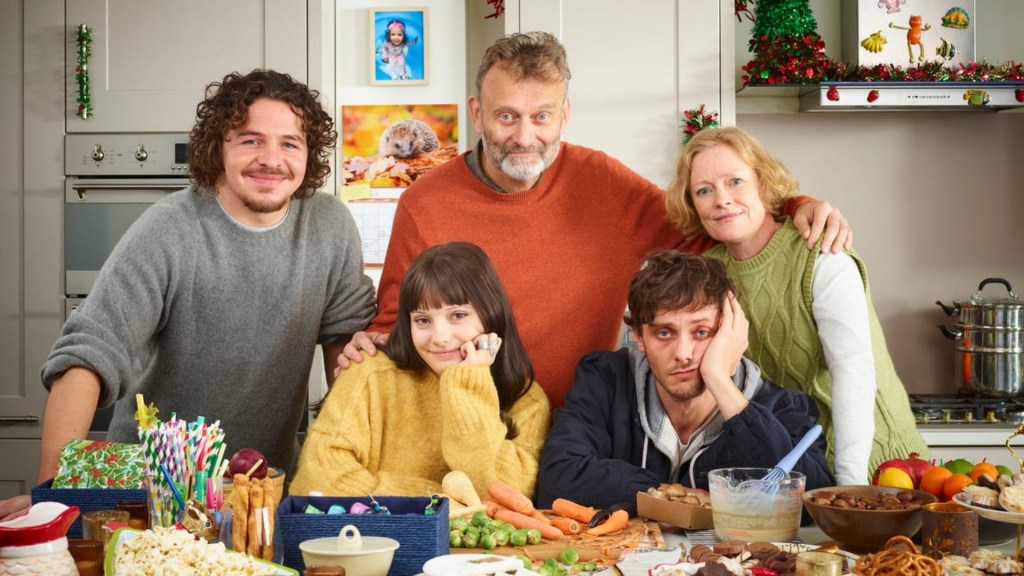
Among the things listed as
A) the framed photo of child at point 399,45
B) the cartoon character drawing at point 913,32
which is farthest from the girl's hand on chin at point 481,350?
the cartoon character drawing at point 913,32

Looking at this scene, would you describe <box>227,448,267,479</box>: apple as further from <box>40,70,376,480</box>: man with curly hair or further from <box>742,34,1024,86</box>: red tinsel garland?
<box>742,34,1024,86</box>: red tinsel garland

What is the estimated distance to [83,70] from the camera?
3.80 m

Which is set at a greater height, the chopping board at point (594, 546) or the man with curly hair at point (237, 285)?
the man with curly hair at point (237, 285)

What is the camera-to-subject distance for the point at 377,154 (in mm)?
4105

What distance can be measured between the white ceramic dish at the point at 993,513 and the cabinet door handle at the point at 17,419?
3355mm

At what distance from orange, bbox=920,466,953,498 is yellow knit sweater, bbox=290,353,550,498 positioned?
722mm

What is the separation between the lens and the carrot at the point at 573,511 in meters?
1.72

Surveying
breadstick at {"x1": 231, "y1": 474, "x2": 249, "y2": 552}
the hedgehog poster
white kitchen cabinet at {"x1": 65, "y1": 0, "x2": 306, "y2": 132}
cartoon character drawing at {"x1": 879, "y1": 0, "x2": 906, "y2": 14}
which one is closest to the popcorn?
breadstick at {"x1": 231, "y1": 474, "x2": 249, "y2": 552}

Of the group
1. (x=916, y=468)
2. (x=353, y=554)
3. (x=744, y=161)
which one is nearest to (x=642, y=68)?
(x=744, y=161)

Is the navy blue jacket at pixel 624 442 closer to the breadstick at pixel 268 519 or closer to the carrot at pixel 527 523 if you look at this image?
the carrot at pixel 527 523

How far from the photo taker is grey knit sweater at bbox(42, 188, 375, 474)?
2307 millimetres

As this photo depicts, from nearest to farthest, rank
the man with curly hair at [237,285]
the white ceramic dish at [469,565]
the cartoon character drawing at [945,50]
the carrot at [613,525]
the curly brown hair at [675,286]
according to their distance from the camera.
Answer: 1. the white ceramic dish at [469,565]
2. the carrot at [613,525]
3. the curly brown hair at [675,286]
4. the man with curly hair at [237,285]
5. the cartoon character drawing at [945,50]

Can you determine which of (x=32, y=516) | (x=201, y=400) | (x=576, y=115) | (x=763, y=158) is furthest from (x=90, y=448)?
(x=576, y=115)

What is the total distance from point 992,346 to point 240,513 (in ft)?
10.5
